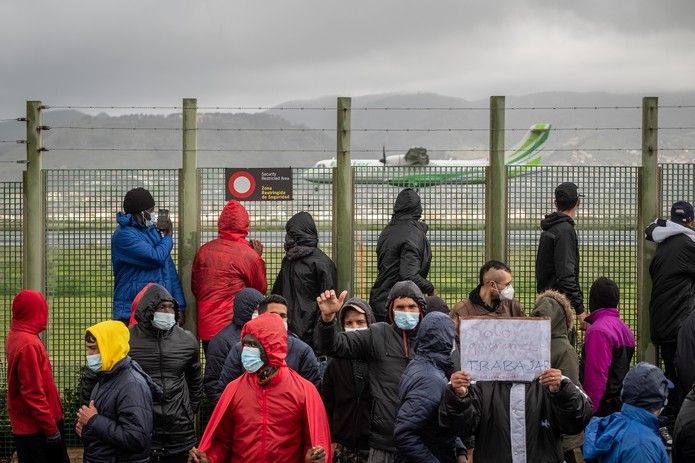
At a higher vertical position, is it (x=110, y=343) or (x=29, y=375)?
(x=110, y=343)

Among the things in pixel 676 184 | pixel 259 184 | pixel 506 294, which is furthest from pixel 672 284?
pixel 259 184

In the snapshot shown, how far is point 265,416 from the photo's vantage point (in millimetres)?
7660

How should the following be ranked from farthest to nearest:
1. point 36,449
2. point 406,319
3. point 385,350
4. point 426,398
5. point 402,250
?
point 402,250
point 36,449
point 385,350
point 406,319
point 426,398

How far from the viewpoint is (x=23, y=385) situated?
984 cm

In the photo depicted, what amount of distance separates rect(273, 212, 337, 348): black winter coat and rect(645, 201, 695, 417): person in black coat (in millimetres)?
3123

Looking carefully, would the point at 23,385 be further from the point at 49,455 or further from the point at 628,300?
the point at 628,300

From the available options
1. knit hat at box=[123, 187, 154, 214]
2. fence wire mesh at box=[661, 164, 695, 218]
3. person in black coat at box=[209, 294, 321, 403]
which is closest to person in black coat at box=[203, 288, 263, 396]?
person in black coat at box=[209, 294, 321, 403]

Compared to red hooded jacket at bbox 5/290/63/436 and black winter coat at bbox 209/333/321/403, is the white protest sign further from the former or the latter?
red hooded jacket at bbox 5/290/63/436

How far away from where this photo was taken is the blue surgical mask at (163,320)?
30.5ft

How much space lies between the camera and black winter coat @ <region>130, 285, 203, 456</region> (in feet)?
30.6

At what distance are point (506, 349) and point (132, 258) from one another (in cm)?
511

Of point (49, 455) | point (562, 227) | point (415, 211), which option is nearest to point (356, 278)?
point (415, 211)

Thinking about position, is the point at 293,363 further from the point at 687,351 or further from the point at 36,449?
the point at 687,351

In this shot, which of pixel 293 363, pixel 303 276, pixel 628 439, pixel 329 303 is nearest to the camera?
pixel 628 439
